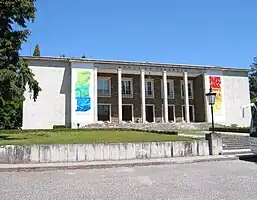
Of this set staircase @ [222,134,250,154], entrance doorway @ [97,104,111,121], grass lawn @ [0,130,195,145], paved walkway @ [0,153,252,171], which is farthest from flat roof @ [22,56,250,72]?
paved walkway @ [0,153,252,171]

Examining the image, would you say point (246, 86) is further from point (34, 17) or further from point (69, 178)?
point (69, 178)

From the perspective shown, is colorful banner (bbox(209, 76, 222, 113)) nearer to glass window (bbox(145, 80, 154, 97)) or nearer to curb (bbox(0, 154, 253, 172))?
glass window (bbox(145, 80, 154, 97))

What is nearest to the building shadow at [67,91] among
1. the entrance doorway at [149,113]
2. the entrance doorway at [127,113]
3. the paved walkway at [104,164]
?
the entrance doorway at [127,113]

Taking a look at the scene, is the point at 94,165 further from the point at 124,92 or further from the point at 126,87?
the point at 126,87

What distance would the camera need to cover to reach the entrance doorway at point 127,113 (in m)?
43.7

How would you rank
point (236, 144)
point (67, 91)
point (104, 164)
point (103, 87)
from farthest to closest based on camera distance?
point (103, 87) < point (67, 91) < point (236, 144) < point (104, 164)

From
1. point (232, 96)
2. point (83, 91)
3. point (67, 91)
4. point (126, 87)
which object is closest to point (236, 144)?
point (83, 91)

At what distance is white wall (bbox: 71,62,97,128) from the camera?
37.6m

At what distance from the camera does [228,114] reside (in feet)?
148

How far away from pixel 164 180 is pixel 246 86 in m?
40.7

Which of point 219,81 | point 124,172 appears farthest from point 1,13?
point 219,81

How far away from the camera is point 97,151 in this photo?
48.3 ft

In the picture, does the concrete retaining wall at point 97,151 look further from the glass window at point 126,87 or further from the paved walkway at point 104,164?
the glass window at point 126,87

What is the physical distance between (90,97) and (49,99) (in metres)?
4.88
